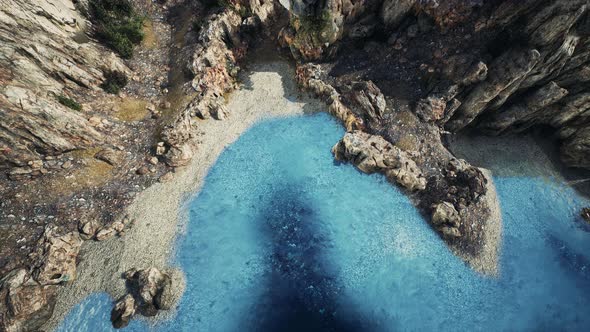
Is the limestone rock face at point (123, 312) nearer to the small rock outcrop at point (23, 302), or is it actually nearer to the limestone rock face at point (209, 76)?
the small rock outcrop at point (23, 302)

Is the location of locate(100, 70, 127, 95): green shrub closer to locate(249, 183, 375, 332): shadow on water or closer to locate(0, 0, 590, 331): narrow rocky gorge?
locate(0, 0, 590, 331): narrow rocky gorge

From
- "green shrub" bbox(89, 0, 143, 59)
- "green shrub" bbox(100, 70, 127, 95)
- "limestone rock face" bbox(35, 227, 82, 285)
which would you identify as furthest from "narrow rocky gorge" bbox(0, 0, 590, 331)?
"green shrub" bbox(89, 0, 143, 59)

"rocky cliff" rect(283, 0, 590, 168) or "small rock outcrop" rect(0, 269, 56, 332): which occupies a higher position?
"rocky cliff" rect(283, 0, 590, 168)

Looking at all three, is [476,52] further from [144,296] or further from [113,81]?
[113,81]

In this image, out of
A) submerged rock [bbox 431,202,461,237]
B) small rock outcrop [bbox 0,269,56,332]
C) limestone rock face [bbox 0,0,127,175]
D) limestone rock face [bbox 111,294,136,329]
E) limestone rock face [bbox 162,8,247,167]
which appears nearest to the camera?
small rock outcrop [bbox 0,269,56,332]

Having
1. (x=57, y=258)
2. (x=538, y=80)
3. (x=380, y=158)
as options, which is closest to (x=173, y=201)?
(x=57, y=258)

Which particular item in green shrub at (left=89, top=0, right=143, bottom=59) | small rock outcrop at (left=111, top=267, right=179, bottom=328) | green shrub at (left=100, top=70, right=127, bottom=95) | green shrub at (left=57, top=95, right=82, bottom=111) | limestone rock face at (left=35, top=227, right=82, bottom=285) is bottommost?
limestone rock face at (left=35, top=227, right=82, bottom=285)

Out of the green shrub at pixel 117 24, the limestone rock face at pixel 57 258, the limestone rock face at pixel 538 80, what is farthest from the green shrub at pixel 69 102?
the limestone rock face at pixel 538 80
